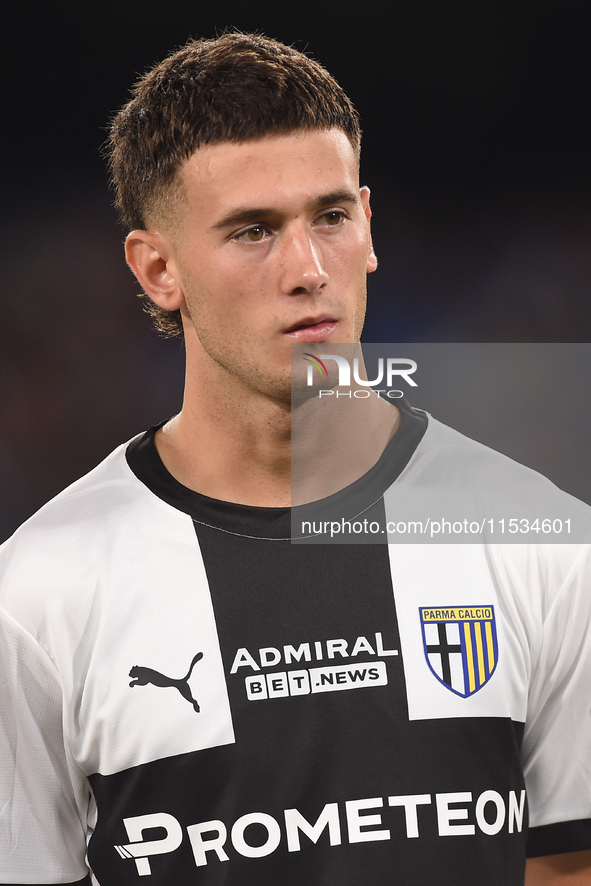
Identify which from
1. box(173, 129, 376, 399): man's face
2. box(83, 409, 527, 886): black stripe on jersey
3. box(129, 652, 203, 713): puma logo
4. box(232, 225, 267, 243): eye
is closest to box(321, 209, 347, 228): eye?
box(173, 129, 376, 399): man's face

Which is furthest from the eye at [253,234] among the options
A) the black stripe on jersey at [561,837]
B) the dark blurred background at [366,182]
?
the dark blurred background at [366,182]

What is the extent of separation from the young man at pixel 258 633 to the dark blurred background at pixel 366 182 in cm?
152

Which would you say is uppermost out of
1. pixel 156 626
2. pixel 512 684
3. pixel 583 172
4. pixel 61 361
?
pixel 583 172

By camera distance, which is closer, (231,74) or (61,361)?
(231,74)

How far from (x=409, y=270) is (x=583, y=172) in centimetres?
79

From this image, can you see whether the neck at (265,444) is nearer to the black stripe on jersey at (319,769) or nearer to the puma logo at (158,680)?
the black stripe on jersey at (319,769)

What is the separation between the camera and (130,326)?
354 centimetres

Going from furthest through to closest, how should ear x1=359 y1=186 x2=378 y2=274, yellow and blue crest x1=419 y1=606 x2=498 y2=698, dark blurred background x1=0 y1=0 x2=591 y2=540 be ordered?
dark blurred background x1=0 y1=0 x2=591 y2=540 → ear x1=359 y1=186 x2=378 y2=274 → yellow and blue crest x1=419 y1=606 x2=498 y2=698

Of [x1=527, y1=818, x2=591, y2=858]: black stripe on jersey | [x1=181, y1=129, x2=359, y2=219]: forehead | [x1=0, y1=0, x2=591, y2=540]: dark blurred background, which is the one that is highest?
[x1=0, y1=0, x2=591, y2=540]: dark blurred background

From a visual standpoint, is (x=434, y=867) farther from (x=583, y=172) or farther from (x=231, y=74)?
(x=583, y=172)

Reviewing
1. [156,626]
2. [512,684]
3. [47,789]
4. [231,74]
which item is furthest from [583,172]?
[47,789]

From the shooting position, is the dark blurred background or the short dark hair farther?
the dark blurred background

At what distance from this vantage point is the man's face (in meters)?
1.69

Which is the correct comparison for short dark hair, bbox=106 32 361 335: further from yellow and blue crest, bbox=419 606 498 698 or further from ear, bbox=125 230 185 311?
yellow and blue crest, bbox=419 606 498 698
